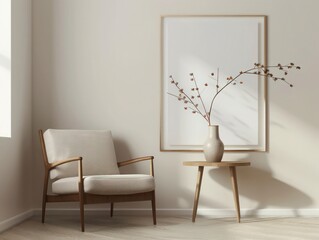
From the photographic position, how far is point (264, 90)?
5.05 metres

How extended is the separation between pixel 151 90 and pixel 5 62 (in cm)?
125

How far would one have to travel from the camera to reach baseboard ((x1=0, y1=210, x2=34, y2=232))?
4.21m

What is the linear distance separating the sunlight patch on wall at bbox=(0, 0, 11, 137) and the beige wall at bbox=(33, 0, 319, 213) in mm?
603

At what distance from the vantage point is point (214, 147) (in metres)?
4.73

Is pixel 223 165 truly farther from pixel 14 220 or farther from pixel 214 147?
pixel 14 220

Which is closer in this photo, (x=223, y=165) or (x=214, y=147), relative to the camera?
(x=223, y=165)

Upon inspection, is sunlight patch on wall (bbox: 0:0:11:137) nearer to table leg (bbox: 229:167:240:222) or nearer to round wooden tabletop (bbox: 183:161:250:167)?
round wooden tabletop (bbox: 183:161:250:167)

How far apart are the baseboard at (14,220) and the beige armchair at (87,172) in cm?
20

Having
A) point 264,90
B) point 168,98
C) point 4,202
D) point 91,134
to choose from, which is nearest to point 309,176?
point 264,90

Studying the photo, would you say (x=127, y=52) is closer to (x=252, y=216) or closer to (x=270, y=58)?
(x=270, y=58)

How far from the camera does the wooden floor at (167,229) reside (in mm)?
3959

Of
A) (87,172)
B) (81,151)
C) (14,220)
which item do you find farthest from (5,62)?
(14,220)

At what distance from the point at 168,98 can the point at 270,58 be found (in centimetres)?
92

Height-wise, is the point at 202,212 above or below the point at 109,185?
below
